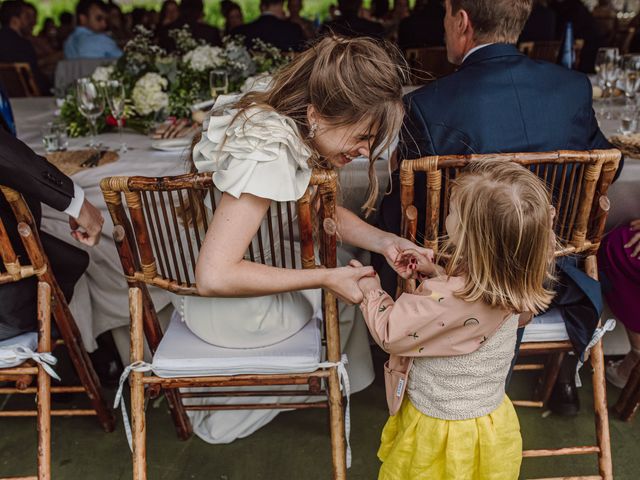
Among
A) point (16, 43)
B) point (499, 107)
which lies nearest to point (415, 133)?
point (499, 107)

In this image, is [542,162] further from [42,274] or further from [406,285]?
[42,274]

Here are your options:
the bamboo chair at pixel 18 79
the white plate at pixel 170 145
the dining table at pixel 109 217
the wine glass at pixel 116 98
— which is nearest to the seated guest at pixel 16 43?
the bamboo chair at pixel 18 79

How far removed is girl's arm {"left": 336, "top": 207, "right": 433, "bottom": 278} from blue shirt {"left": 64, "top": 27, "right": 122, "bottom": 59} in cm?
419

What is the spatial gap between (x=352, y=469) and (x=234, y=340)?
643 millimetres

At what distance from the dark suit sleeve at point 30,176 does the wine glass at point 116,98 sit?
66 cm

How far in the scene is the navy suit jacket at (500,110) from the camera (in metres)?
1.42

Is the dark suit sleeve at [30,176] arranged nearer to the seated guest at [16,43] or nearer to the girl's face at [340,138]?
the girl's face at [340,138]

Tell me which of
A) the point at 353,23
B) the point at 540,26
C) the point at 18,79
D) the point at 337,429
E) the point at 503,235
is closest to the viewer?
the point at 503,235

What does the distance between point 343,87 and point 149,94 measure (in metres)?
1.37

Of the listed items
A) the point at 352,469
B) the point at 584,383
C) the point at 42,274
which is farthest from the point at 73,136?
the point at 584,383

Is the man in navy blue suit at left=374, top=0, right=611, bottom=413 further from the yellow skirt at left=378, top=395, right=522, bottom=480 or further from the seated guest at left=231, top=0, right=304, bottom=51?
the seated guest at left=231, top=0, right=304, bottom=51

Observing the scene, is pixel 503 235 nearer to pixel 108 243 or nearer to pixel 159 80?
pixel 108 243

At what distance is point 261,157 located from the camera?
1114 millimetres

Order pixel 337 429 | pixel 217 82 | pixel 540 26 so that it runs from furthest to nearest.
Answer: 1. pixel 540 26
2. pixel 217 82
3. pixel 337 429
